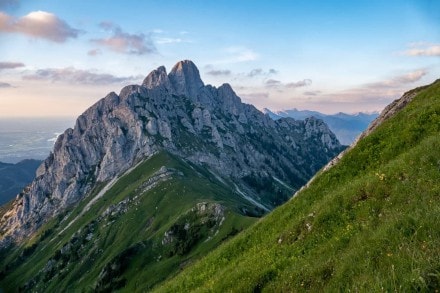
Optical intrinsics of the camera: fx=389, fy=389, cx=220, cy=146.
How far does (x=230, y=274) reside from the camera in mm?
22219

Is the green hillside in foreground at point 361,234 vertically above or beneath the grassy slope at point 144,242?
above

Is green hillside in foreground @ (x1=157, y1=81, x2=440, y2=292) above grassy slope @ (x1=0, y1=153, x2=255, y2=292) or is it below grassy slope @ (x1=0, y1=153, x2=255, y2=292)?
above

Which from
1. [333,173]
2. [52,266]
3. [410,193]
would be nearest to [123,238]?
[52,266]

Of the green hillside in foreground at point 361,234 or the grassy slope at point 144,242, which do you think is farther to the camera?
the grassy slope at point 144,242

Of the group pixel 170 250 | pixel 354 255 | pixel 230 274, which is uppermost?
pixel 354 255

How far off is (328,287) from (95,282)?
139 meters

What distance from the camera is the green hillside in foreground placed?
1183cm

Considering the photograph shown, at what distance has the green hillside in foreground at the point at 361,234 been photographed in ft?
38.8

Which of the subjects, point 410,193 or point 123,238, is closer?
point 410,193

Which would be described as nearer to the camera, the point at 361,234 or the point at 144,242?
the point at 361,234

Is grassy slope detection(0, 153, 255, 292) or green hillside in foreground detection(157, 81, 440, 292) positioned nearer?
green hillside in foreground detection(157, 81, 440, 292)

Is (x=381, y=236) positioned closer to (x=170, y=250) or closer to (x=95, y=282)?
(x=170, y=250)

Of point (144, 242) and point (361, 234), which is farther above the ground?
point (361, 234)

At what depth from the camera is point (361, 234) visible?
55.2ft
